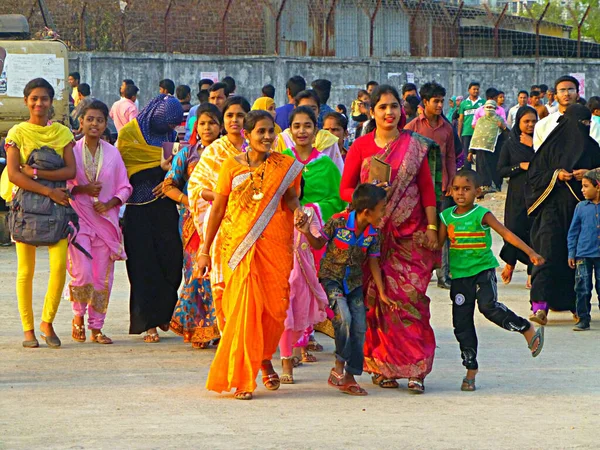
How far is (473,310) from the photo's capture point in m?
7.06

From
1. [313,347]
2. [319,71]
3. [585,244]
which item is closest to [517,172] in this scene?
[585,244]

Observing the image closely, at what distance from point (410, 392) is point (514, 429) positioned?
1075 mm

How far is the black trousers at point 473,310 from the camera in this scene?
7.05 metres

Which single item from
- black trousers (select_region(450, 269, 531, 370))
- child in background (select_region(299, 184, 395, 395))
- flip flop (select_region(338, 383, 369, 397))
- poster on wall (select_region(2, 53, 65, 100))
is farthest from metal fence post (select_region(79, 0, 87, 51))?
flip flop (select_region(338, 383, 369, 397))

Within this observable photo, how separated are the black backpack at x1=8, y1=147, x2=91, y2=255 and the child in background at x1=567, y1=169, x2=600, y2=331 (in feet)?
13.1

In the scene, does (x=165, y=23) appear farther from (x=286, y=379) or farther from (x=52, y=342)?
(x=286, y=379)

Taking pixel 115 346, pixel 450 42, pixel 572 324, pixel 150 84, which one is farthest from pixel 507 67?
pixel 115 346

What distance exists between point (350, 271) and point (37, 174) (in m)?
2.62

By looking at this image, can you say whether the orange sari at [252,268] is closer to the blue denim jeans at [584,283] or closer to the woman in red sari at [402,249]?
the woman in red sari at [402,249]

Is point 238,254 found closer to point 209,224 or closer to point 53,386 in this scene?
point 209,224

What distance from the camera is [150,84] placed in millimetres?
25875

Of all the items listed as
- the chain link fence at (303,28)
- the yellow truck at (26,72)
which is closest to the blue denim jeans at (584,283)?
the yellow truck at (26,72)

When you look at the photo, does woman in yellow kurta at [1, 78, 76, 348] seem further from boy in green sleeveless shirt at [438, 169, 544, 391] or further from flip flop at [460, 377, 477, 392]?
flip flop at [460, 377, 477, 392]

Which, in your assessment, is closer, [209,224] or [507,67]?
[209,224]
